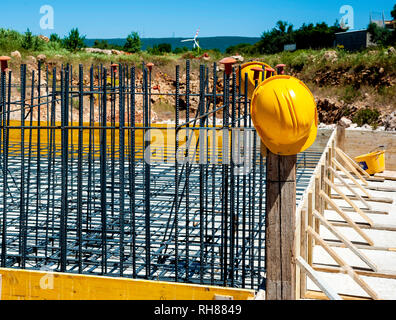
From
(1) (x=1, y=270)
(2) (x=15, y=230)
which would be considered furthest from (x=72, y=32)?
(1) (x=1, y=270)

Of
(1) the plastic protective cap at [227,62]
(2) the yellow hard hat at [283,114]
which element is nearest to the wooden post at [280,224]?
(2) the yellow hard hat at [283,114]

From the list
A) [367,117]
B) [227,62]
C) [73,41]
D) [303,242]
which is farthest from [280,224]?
[73,41]

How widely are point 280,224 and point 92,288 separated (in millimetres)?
1839

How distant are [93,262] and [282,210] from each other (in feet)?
11.6

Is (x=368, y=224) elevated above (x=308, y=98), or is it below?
below

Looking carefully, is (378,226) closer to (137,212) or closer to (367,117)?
(137,212)

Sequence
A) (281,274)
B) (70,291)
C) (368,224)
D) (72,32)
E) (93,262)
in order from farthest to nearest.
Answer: (72,32) → (368,224) → (93,262) → (70,291) → (281,274)

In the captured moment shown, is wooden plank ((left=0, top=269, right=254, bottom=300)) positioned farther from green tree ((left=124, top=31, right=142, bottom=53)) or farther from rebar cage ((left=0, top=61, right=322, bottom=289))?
green tree ((left=124, top=31, right=142, bottom=53))

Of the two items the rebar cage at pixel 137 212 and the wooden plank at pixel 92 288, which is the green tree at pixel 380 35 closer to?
the rebar cage at pixel 137 212

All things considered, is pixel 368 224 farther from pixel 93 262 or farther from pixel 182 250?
pixel 93 262

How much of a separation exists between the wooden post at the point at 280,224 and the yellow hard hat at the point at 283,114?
0.13 m

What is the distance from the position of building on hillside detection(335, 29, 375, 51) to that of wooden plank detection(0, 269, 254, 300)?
43.3 meters

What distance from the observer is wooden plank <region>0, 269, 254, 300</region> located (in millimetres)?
4379
